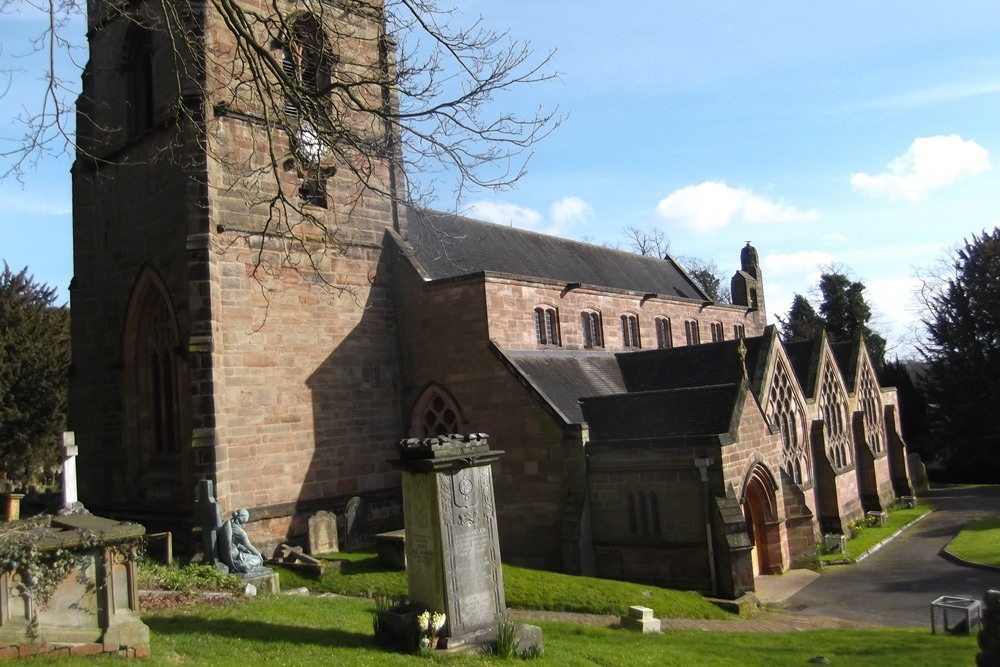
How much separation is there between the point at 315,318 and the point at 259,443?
375 centimetres

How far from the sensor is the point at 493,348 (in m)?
21.0

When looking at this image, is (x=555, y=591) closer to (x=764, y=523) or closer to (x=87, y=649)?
(x=764, y=523)

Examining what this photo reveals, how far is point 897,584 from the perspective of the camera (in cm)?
1928

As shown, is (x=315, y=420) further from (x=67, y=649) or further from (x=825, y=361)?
(x=825, y=361)

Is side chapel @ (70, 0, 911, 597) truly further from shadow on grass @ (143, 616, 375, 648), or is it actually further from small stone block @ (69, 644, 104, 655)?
small stone block @ (69, 644, 104, 655)

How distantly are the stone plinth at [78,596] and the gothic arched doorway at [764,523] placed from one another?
50.8 ft

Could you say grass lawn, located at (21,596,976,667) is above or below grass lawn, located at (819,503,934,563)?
above

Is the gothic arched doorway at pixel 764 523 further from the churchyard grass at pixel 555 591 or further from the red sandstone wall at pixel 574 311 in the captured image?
the red sandstone wall at pixel 574 311

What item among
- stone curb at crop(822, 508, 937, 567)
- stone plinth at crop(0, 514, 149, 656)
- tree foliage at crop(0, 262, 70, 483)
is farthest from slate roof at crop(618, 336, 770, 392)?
tree foliage at crop(0, 262, 70, 483)

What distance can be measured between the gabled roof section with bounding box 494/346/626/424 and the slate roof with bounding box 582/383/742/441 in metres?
0.77

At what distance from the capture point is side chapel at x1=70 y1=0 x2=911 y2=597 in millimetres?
18203

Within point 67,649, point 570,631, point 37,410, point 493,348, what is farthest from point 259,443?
point 37,410

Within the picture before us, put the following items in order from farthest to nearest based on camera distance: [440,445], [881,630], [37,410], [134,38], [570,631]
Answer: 1. [37,410]
2. [134,38]
3. [881,630]
4. [570,631]
5. [440,445]

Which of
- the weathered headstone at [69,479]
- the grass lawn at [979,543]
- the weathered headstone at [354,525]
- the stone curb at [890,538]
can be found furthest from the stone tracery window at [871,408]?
the weathered headstone at [69,479]
